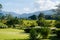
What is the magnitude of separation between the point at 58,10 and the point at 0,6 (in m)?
62.4

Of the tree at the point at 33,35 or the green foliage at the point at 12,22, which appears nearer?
the tree at the point at 33,35

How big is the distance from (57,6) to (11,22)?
29969 mm

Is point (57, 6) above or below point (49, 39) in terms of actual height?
above

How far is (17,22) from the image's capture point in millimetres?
79625

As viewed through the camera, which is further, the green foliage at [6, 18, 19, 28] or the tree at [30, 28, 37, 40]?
the green foliage at [6, 18, 19, 28]

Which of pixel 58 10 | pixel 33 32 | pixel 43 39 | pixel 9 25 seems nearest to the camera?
pixel 33 32

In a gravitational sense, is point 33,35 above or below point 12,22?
above

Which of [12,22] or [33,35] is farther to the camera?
[12,22]

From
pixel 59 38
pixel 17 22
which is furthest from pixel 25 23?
pixel 59 38

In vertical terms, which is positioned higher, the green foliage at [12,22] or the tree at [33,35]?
the tree at [33,35]

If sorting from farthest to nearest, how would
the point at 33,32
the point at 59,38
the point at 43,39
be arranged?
the point at 59,38 < the point at 43,39 < the point at 33,32

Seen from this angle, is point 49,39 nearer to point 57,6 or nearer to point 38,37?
point 38,37

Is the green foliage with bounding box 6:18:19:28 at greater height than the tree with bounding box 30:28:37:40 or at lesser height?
lesser

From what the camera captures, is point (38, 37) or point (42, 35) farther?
point (42, 35)
